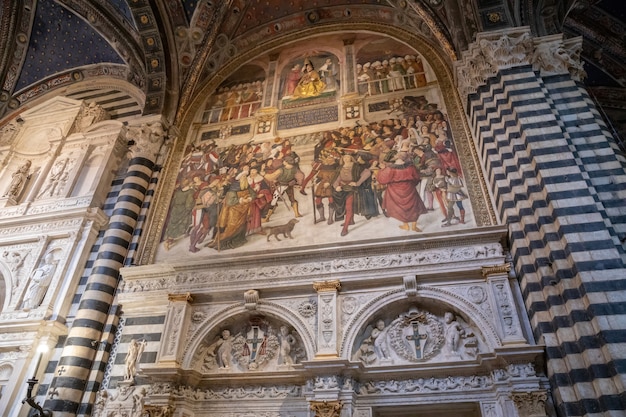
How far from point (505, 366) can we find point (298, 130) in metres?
6.35

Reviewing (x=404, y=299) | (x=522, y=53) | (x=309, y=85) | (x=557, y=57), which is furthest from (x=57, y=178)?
(x=557, y=57)

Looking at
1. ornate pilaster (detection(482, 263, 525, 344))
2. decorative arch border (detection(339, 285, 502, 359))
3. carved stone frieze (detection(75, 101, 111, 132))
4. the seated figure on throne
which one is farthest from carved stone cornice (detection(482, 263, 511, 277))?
carved stone frieze (detection(75, 101, 111, 132))

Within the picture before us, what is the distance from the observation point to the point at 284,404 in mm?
7180

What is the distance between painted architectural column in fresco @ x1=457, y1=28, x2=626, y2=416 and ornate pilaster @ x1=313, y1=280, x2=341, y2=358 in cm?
245

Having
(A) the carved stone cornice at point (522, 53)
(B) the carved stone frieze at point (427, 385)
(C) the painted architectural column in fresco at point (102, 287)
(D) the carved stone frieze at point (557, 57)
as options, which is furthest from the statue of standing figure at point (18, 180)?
(D) the carved stone frieze at point (557, 57)

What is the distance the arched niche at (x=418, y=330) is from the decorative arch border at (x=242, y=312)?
0.63 m

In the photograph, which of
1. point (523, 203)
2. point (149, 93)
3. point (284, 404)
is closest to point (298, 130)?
point (149, 93)

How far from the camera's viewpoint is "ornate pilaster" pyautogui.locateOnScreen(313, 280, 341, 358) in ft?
23.2

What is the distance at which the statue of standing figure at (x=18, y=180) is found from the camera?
10.9 meters

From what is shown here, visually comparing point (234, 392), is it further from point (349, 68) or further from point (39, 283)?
point (349, 68)

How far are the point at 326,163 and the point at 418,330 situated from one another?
3860 millimetres

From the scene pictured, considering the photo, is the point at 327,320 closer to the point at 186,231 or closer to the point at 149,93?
the point at 186,231

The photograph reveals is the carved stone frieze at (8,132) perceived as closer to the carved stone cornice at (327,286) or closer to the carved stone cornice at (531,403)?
the carved stone cornice at (327,286)

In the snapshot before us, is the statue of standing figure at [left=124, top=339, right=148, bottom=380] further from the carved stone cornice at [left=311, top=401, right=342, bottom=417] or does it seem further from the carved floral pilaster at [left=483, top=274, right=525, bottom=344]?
the carved floral pilaster at [left=483, top=274, right=525, bottom=344]
